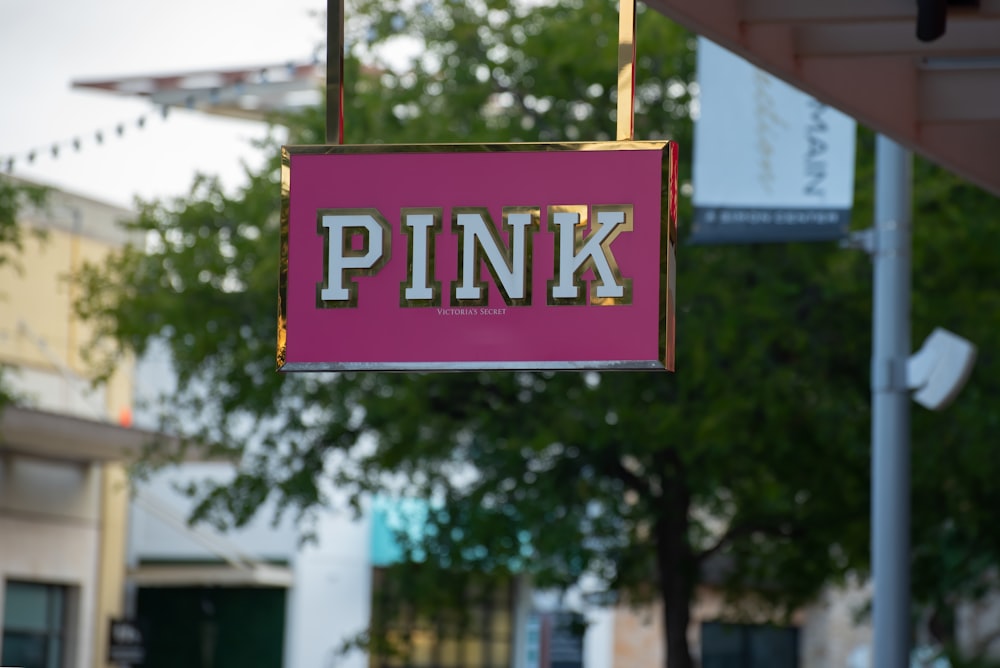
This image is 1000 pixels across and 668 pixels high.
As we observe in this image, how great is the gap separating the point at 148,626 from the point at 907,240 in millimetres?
23508

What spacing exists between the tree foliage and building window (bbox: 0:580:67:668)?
959 cm

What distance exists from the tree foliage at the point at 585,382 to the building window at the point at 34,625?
31.5ft

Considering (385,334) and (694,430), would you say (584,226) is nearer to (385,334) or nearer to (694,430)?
(385,334)

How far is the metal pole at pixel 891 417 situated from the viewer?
39.3 ft

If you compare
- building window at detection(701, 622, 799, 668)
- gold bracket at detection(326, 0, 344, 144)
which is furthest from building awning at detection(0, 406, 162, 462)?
gold bracket at detection(326, 0, 344, 144)

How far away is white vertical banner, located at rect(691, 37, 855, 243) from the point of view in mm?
13281

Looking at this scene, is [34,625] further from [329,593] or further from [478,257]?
[478,257]

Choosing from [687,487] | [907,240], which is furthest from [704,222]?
[687,487]

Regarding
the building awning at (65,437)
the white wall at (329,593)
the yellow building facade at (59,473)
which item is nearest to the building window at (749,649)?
the white wall at (329,593)

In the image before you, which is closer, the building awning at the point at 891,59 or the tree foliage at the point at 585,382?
the building awning at the point at 891,59

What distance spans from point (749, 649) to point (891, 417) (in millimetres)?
26324

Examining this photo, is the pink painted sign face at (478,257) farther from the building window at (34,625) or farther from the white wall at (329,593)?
the white wall at (329,593)

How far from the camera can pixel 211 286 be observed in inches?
693

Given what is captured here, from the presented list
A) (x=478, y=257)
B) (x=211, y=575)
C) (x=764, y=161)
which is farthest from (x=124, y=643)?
(x=478, y=257)
